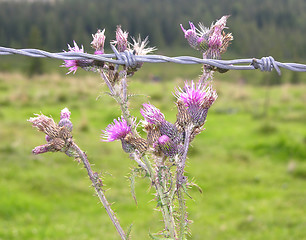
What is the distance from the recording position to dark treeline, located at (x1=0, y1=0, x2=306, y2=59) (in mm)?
93688

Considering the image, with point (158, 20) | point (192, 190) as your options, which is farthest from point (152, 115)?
point (158, 20)

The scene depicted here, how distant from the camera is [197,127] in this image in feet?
5.22

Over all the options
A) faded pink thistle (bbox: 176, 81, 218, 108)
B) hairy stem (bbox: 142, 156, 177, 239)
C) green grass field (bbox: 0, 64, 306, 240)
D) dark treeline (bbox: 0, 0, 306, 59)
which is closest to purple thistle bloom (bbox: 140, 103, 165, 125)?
faded pink thistle (bbox: 176, 81, 218, 108)

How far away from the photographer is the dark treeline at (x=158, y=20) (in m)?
93.7

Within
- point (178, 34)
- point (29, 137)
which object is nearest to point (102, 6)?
point (178, 34)

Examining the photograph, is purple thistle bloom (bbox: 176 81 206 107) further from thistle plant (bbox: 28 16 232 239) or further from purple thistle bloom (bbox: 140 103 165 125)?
purple thistle bloom (bbox: 140 103 165 125)

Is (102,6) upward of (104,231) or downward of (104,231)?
upward

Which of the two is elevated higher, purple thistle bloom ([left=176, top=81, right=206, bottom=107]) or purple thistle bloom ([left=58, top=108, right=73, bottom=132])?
purple thistle bloom ([left=176, top=81, right=206, bottom=107])

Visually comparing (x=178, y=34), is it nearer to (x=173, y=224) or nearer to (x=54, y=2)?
(x=54, y=2)

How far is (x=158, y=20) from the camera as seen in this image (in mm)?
115062

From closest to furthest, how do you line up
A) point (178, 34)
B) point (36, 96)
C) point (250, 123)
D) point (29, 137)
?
1. point (29, 137)
2. point (250, 123)
3. point (36, 96)
4. point (178, 34)

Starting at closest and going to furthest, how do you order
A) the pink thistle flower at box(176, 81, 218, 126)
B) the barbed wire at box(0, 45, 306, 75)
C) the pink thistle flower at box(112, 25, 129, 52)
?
the pink thistle flower at box(176, 81, 218, 126), the barbed wire at box(0, 45, 306, 75), the pink thistle flower at box(112, 25, 129, 52)

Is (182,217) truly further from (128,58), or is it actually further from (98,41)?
(98,41)

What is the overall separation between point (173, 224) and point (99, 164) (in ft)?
32.3
